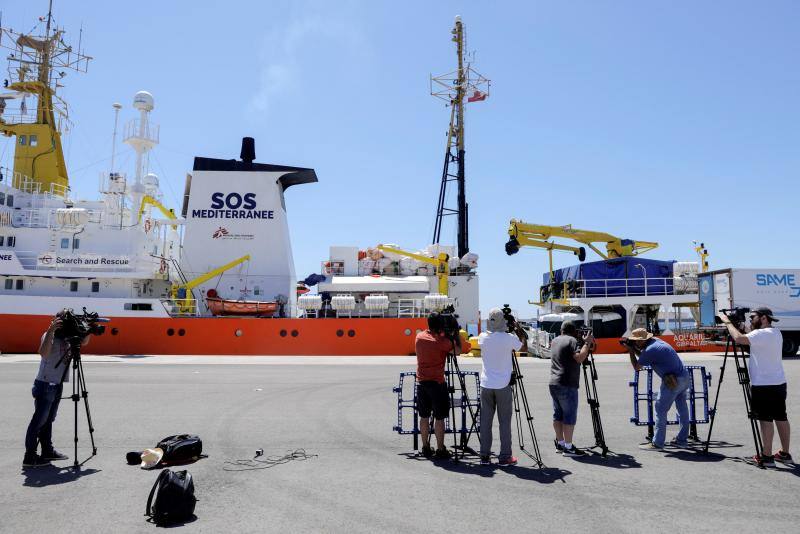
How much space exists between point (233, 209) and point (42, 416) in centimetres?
2019

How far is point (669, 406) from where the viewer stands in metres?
6.46

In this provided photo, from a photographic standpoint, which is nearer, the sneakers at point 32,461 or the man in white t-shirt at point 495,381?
the sneakers at point 32,461

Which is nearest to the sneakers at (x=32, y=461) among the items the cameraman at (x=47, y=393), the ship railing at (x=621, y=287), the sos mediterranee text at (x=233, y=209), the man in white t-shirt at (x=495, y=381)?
the cameraman at (x=47, y=393)

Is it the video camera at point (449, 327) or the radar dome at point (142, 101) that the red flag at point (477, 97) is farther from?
the video camera at point (449, 327)

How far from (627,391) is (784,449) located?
575 centimetres

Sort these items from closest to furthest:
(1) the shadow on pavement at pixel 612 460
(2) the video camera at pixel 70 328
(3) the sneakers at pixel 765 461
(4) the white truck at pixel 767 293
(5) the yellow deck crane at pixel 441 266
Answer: (3) the sneakers at pixel 765 461
(1) the shadow on pavement at pixel 612 460
(2) the video camera at pixel 70 328
(4) the white truck at pixel 767 293
(5) the yellow deck crane at pixel 441 266

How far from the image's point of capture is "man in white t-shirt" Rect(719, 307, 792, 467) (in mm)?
5688

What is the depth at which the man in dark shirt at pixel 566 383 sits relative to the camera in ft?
20.2

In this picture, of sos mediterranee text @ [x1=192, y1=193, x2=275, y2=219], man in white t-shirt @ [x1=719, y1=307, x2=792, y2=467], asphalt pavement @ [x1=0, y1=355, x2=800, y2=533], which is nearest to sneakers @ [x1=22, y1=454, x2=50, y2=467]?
asphalt pavement @ [x1=0, y1=355, x2=800, y2=533]

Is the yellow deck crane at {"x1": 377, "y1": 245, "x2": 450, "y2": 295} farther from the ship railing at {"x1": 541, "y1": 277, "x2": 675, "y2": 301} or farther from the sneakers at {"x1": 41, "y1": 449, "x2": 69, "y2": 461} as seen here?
the sneakers at {"x1": 41, "y1": 449, "x2": 69, "y2": 461}

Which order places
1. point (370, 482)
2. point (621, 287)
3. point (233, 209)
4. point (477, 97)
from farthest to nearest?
point (477, 97) < point (621, 287) < point (233, 209) < point (370, 482)

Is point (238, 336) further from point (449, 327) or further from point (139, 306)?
point (449, 327)

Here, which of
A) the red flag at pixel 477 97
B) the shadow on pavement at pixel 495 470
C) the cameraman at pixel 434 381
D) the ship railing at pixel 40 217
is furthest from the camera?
the red flag at pixel 477 97

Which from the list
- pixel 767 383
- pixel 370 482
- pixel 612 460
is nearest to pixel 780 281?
pixel 767 383
